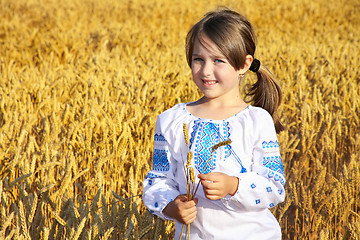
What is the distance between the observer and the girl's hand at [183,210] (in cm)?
103

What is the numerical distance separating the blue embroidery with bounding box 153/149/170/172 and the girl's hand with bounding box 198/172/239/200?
0.66 ft

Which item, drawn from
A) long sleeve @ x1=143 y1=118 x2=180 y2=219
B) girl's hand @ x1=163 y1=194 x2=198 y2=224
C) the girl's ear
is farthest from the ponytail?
girl's hand @ x1=163 y1=194 x2=198 y2=224

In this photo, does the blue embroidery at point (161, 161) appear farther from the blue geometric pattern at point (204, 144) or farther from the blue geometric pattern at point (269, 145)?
the blue geometric pattern at point (269, 145)

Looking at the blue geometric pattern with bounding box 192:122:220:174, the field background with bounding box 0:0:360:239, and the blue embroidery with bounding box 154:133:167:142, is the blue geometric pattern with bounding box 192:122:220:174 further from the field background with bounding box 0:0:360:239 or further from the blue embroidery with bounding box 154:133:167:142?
the field background with bounding box 0:0:360:239

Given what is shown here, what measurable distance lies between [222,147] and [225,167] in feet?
0.16

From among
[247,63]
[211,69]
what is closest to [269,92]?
[247,63]

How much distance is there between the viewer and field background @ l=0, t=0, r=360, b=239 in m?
1.49

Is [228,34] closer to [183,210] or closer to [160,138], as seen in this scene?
[160,138]

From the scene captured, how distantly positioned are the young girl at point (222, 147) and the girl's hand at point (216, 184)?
60mm

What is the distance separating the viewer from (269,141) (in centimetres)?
117

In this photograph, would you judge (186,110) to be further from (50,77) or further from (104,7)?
(104,7)

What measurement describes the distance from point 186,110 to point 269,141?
0.23 m

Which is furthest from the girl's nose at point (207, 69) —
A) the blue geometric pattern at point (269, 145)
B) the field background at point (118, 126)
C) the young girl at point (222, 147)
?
the field background at point (118, 126)

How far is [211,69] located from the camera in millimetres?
1195
